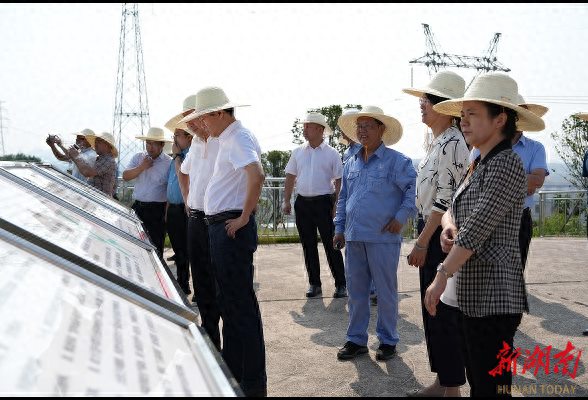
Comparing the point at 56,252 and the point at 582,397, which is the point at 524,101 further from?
the point at 56,252

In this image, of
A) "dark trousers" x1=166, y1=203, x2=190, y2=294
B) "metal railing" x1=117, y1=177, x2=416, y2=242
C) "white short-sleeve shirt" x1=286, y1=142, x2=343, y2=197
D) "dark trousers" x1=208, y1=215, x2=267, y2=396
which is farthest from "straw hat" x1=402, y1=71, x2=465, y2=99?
"metal railing" x1=117, y1=177, x2=416, y2=242

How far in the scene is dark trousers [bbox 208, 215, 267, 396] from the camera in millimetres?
3631

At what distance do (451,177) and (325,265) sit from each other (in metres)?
5.51

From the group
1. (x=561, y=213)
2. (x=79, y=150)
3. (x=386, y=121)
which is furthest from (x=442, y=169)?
(x=561, y=213)

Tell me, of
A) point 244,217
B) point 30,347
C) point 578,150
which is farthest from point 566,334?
point 578,150

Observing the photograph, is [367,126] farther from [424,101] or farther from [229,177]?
[229,177]

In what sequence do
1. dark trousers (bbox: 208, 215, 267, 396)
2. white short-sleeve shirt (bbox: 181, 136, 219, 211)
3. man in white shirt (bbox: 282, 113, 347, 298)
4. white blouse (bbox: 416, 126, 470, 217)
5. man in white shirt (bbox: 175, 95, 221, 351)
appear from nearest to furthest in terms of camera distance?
white blouse (bbox: 416, 126, 470, 217), dark trousers (bbox: 208, 215, 267, 396), white short-sleeve shirt (bbox: 181, 136, 219, 211), man in white shirt (bbox: 175, 95, 221, 351), man in white shirt (bbox: 282, 113, 347, 298)

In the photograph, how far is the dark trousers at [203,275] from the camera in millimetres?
4535

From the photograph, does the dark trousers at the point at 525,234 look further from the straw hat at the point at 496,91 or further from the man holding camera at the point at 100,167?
the man holding camera at the point at 100,167

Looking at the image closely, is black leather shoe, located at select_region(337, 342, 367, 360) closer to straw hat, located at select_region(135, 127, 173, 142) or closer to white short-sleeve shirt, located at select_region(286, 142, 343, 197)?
white short-sleeve shirt, located at select_region(286, 142, 343, 197)

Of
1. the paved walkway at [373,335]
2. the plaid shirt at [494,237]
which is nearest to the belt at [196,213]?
the paved walkway at [373,335]

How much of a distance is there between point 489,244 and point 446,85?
1.52m

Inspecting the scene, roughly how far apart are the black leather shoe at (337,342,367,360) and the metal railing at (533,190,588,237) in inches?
381

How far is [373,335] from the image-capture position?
Result: 17.1 feet
